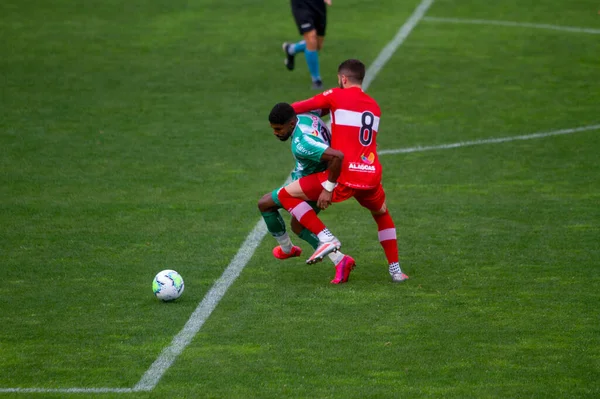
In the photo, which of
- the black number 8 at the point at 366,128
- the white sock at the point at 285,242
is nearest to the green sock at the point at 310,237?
the white sock at the point at 285,242

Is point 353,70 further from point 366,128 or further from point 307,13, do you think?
point 307,13

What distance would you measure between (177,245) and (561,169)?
200 inches

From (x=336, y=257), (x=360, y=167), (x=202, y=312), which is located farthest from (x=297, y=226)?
(x=202, y=312)

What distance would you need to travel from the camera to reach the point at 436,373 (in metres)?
6.43

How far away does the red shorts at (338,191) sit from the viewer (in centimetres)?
809

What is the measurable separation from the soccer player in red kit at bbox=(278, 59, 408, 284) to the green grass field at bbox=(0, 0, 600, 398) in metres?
0.55

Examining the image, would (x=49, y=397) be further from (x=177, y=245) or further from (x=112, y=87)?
(x=112, y=87)

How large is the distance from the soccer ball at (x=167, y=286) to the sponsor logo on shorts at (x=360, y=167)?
5.41 feet

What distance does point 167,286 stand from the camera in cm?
775

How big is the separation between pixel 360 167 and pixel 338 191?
0.27m

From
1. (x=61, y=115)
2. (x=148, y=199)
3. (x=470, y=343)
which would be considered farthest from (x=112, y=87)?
(x=470, y=343)

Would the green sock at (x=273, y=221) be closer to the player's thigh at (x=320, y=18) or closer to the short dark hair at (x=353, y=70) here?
the short dark hair at (x=353, y=70)

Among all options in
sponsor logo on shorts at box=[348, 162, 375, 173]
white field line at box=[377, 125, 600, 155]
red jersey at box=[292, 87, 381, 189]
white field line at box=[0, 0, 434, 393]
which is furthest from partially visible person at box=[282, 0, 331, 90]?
sponsor logo on shorts at box=[348, 162, 375, 173]

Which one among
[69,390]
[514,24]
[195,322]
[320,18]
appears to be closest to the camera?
[69,390]
